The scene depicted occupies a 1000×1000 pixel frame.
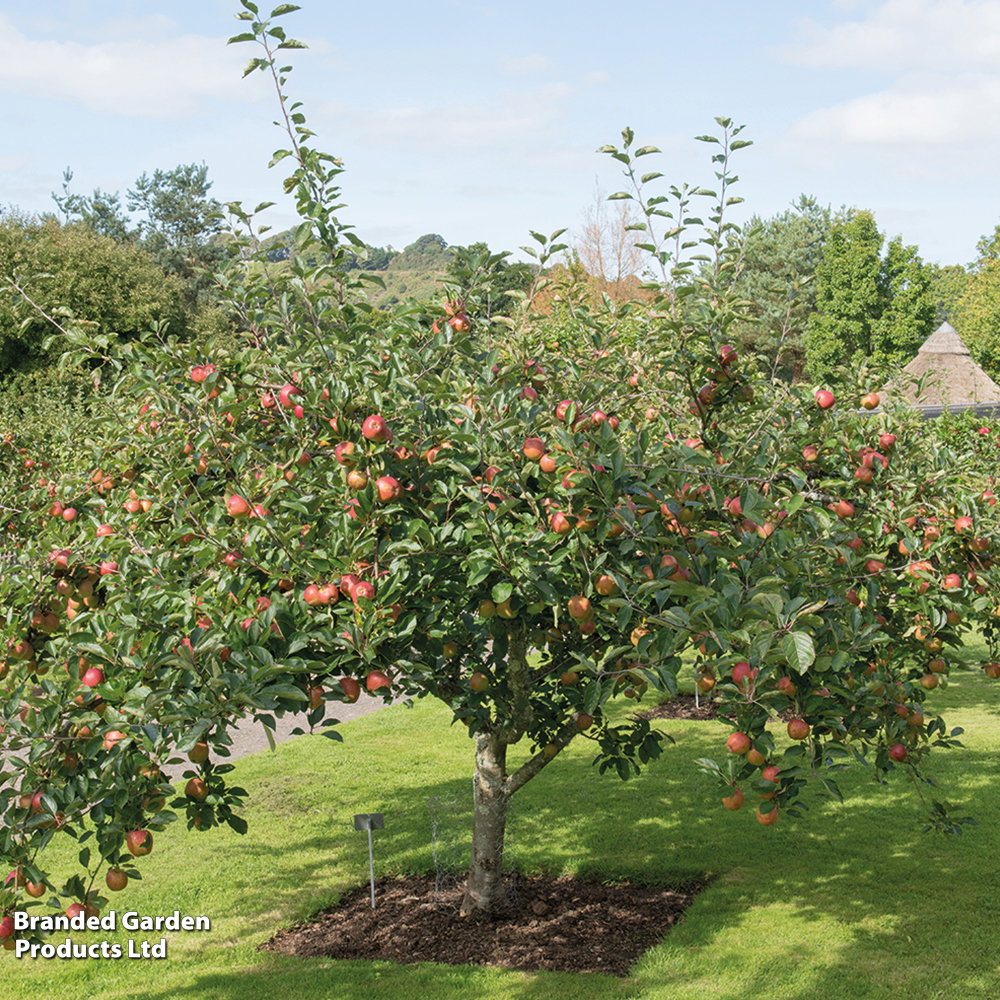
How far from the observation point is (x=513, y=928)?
5.09 metres

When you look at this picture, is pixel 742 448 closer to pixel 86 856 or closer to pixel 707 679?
pixel 707 679

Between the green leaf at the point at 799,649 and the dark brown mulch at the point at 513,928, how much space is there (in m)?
2.92

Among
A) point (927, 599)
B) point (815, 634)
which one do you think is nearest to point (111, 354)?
point (815, 634)

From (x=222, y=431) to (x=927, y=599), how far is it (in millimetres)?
2843

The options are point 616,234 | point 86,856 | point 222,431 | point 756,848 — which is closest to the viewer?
point 86,856

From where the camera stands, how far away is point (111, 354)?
4.14 meters

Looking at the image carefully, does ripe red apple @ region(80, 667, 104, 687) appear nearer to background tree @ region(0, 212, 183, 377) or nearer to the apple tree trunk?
the apple tree trunk

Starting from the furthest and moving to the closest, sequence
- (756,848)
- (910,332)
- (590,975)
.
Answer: (910,332)
(756,848)
(590,975)

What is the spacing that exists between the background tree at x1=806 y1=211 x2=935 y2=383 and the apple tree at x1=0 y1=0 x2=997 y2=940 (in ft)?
124

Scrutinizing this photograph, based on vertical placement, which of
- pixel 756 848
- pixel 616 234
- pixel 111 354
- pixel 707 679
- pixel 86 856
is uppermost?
pixel 616 234

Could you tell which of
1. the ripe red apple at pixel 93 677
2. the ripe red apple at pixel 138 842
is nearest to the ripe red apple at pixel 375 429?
the ripe red apple at pixel 93 677

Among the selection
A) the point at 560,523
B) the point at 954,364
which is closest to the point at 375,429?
the point at 560,523

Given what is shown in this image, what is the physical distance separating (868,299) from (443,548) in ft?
139

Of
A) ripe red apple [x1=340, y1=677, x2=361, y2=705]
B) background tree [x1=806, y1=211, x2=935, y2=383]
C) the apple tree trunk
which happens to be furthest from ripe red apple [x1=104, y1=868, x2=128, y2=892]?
background tree [x1=806, y1=211, x2=935, y2=383]
